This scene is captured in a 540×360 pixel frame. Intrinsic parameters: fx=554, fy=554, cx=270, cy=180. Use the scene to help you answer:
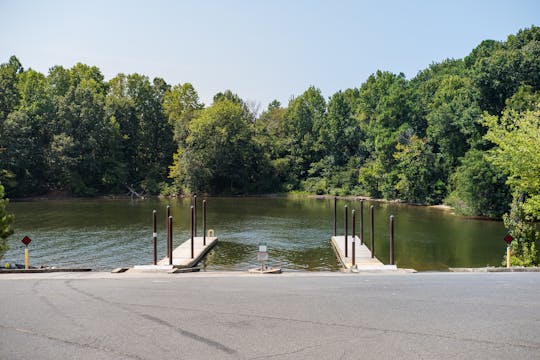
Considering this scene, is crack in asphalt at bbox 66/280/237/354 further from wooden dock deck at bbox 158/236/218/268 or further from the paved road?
wooden dock deck at bbox 158/236/218/268

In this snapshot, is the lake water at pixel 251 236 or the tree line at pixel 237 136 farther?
the tree line at pixel 237 136

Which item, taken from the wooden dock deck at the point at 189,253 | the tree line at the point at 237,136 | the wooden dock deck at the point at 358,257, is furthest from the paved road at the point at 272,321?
the tree line at the point at 237,136

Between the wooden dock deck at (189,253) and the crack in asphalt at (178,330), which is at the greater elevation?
the crack in asphalt at (178,330)

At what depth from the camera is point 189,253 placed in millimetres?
26609

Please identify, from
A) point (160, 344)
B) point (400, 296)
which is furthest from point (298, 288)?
point (160, 344)

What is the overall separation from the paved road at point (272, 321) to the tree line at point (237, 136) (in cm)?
3808

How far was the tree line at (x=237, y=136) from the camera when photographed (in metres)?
57.7

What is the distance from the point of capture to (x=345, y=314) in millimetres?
8828

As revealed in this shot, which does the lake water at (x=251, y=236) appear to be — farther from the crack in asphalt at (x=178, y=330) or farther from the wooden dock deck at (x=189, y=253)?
the crack in asphalt at (x=178, y=330)

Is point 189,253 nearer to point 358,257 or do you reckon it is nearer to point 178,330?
point 358,257

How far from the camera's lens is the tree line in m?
57.7

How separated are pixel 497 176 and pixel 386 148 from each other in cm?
2227

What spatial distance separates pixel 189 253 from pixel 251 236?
9.02 m

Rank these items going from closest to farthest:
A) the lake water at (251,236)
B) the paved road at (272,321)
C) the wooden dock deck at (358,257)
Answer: the paved road at (272,321)
the wooden dock deck at (358,257)
the lake water at (251,236)
